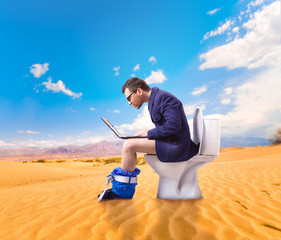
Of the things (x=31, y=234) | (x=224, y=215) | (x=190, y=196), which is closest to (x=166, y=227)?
(x=224, y=215)

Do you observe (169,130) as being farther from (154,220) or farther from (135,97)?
(154,220)

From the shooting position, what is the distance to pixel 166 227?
1985mm

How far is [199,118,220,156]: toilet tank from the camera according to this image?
2652mm

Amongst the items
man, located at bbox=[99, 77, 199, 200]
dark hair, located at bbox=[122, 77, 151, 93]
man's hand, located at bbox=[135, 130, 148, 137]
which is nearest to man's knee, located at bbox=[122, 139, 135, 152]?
man, located at bbox=[99, 77, 199, 200]

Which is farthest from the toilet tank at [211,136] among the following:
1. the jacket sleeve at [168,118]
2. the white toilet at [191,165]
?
the jacket sleeve at [168,118]

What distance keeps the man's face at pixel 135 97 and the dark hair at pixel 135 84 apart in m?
0.05

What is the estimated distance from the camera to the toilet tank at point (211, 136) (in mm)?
2652

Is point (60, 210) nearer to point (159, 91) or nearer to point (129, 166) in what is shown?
point (129, 166)

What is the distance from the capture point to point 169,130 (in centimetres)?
236

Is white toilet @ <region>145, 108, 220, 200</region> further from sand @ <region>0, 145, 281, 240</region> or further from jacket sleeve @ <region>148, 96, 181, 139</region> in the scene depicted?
jacket sleeve @ <region>148, 96, 181, 139</region>

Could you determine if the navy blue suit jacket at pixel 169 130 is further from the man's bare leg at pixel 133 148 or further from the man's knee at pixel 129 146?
the man's knee at pixel 129 146

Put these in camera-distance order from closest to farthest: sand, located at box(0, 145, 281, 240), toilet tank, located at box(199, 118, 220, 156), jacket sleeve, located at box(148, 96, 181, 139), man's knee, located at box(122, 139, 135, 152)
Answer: sand, located at box(0, 145, 281, 240) → jacket sleeve, located at box(148, 96, 181, 139) → man's knee, located at box(122, 139, 135, 152) → toilet tank, located at box(199, 118, 220, 156)

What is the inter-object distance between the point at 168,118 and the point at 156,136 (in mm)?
290

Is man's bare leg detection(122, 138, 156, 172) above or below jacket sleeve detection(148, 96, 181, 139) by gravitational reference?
below
